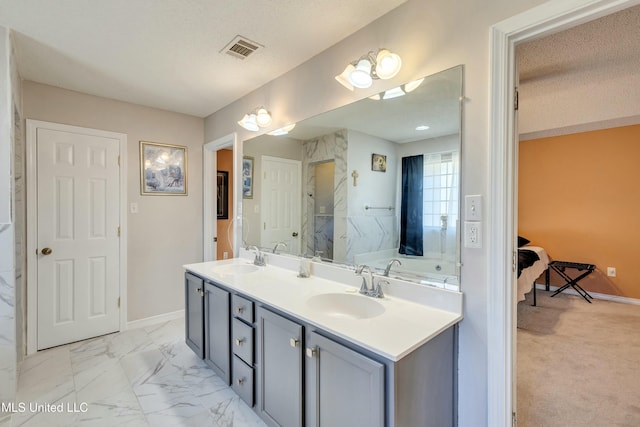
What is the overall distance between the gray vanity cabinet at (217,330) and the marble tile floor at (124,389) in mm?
158

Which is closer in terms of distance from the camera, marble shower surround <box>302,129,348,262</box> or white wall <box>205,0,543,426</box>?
white wall <box>205,0,543,426</box>

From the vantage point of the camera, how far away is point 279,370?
1508 millimetres

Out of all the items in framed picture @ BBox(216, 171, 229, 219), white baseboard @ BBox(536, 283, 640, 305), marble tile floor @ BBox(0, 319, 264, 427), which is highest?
framed picture @ BBox(216, 171, 229, 219)

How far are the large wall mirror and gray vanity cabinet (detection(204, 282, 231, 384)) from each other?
0.68 m

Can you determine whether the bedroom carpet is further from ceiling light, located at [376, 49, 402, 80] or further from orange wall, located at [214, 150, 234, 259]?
orange wall, located at [214, 150, 234, 259]

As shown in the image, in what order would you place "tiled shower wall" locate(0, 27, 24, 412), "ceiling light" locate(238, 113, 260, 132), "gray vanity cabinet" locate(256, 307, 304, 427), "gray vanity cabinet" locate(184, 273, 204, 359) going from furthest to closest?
"ceiling light" locate(238, 113, 260, 132) < "gray vanity cabinet" locate(184, 273, 204, 359) < "tiled shower wall" locate(0, 27, 24, 412) < "gray vanity cabinet" locate(256, 307, 304, 427)

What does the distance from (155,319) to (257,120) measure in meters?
2.43

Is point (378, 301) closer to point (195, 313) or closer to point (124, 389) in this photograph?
point (195, 313)

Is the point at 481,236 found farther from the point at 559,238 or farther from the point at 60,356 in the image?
the point at 559,238

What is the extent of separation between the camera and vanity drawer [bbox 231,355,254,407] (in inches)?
68.5

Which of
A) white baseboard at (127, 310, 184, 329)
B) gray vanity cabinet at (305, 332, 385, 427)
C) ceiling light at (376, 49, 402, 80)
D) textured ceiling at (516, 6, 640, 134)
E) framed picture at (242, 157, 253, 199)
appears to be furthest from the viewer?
white baseboard at (127, 310, 184, 329)

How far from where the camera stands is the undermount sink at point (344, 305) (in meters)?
1.61

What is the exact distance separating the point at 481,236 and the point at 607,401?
66.2 inches

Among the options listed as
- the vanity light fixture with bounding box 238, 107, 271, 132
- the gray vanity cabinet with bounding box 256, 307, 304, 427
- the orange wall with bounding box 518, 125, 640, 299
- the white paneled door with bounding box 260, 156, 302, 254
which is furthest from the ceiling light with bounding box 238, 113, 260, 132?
the orange wall with bounding box 518, 125, 640, 299
